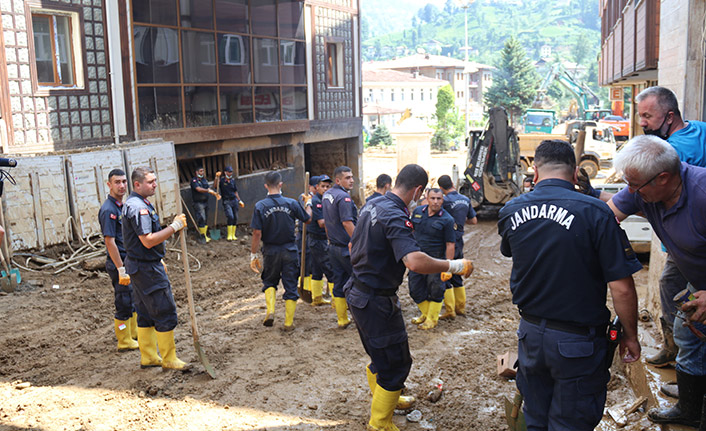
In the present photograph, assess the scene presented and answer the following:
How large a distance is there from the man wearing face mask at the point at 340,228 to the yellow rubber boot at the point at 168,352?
233 cm

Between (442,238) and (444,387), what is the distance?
248 centimetres

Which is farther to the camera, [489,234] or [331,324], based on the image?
[489,234]

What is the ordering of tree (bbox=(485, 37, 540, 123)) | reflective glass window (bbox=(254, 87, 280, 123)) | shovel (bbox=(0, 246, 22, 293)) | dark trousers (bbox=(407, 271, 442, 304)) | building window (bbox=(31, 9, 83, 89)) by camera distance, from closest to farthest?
dark trousers (bbox=(407, 271, 442, 304)) → shovel (bbox=(0, 246, 22, 293)) → building window (bbox=(31, 9, 83, 89)) → reflective glass window (bbox=(254, 87, 280, 123)) → tree (bbox=(485, 37, 540, 123))

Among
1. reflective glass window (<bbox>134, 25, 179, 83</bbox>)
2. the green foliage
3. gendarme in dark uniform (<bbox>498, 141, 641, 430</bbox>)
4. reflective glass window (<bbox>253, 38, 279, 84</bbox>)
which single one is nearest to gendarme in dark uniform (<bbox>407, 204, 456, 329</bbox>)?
gendarme in dark uniform (<bbox>498, 141, 641, 430</bbox>)

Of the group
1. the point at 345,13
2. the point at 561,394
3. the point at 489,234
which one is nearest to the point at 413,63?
the point at 345,13

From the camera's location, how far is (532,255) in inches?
141

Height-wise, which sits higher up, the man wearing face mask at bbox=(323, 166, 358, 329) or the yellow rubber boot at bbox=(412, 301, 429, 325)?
the man wearing face mask at bbox=(323, 166, 358, 329)

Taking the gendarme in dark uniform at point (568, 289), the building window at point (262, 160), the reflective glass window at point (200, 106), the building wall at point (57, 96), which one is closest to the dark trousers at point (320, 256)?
the gendarme in dark uniform at point (568, 289)

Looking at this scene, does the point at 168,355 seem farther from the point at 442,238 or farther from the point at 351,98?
the point at 351,98

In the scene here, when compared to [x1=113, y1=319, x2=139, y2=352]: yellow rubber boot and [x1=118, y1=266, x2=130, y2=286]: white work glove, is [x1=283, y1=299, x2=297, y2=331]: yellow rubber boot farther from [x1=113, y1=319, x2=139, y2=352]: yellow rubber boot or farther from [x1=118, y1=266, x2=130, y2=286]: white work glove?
[x1=118, y1=266, x2=130, y2=286]: white work glove

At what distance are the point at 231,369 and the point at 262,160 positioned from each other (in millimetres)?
11013

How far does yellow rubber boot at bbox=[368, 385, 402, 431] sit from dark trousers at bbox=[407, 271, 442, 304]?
10.0 ft

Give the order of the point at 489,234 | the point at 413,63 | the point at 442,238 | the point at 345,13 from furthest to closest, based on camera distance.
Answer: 1. the point at 413,63
2. the point at 345,13
3. the point at 489,234
4. the point at 442,238

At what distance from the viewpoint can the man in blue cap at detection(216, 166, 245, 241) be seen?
14352 mm
